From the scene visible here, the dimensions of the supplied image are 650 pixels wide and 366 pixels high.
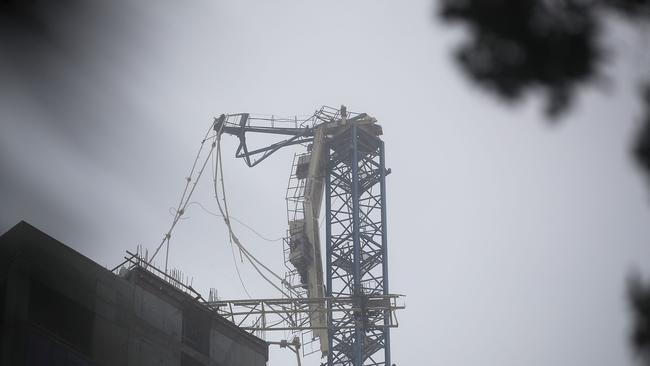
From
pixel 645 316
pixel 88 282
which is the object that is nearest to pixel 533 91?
pixel 645 316

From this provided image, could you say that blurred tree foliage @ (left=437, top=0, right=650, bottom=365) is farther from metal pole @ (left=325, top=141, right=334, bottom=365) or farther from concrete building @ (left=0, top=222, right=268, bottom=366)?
metal pole @ (left=325, top=141, right=334, bottom=365)

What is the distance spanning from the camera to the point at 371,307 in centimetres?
6166

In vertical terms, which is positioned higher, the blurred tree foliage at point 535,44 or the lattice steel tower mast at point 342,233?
the lattice steel tower mast at point 342,233

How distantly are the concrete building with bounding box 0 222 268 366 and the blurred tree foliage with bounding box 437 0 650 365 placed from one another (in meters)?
33.0

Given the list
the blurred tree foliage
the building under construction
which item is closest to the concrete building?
the building under construction

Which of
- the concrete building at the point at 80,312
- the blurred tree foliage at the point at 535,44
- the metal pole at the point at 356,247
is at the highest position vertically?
the metal pole at the point at 356,247

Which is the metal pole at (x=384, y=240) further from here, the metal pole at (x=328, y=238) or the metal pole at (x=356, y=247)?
the metal pole at (x=328, y=238)

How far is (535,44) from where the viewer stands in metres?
13.8

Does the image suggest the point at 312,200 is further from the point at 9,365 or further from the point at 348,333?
the point at 9,365

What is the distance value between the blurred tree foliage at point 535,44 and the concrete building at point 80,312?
3299cm

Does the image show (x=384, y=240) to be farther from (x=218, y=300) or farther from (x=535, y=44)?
(x=535, y=44)

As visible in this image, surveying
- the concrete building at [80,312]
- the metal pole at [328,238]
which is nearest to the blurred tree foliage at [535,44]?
the concrete building at [80,312]

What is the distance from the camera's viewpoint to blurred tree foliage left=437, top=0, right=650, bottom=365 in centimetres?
1362

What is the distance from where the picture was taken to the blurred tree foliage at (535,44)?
1362 cm
